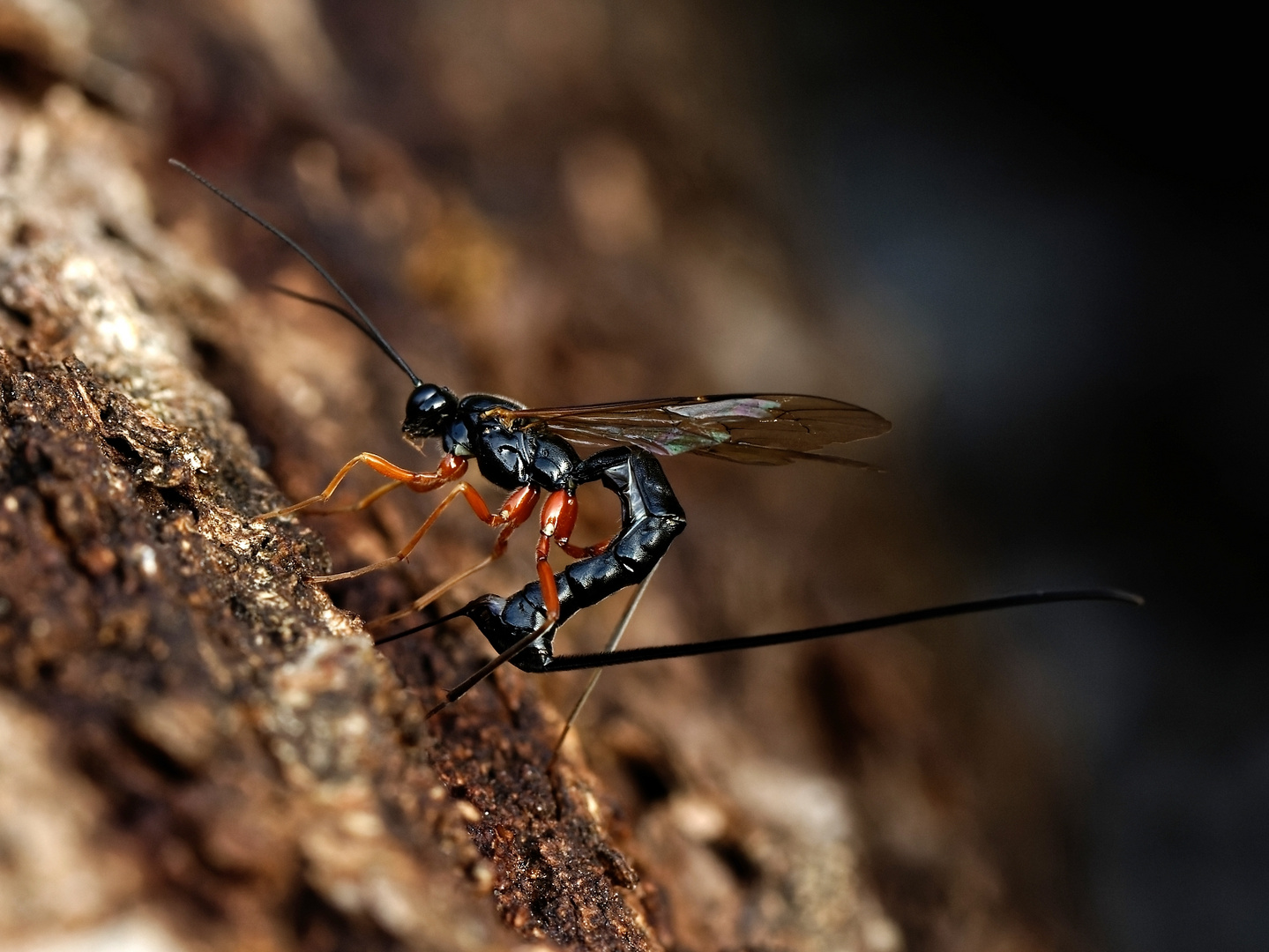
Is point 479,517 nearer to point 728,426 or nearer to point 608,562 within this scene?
point 608,562

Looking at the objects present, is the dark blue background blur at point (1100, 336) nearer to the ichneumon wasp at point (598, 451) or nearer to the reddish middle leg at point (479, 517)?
the ichneumon wasp at point (598, 451)

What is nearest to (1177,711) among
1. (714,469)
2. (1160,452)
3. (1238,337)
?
(1160,452)

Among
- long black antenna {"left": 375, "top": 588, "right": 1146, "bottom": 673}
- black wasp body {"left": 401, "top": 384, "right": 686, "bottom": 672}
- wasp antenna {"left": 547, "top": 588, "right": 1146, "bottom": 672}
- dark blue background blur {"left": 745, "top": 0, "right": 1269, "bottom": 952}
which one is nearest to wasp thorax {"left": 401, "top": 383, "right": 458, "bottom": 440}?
black wasp body {"left": 401, "top": 384, "right": 686, "bottom": 672}

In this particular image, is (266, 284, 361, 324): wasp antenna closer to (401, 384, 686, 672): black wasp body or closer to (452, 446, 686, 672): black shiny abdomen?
(401, 384, 686, 672): black wasp body

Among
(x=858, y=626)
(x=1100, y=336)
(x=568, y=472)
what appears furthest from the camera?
(x=1100, y=336)

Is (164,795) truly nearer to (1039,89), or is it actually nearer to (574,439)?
(574,439)

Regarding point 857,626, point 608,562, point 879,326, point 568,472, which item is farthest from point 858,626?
point 879,326
